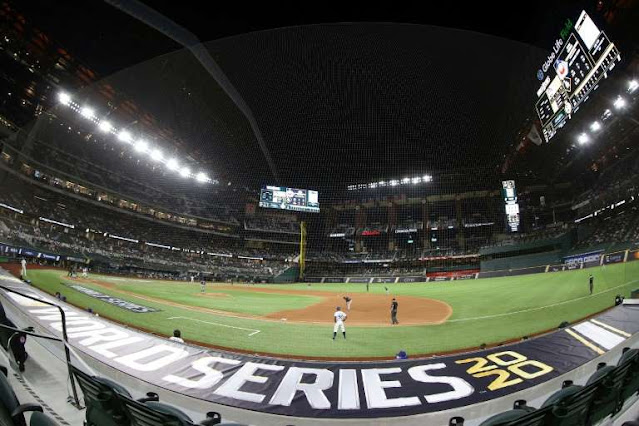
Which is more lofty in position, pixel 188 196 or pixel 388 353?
pixel 188 196

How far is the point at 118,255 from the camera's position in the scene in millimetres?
28938

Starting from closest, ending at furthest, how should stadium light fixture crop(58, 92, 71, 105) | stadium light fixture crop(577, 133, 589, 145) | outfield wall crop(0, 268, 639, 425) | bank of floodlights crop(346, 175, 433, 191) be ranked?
outfield wall crop(0, 268, 639, 425)
stadium light fixture crop(577, 133, 589, 145)
stadium light fixture crop(58, 92, 71, 105)
bank of floodlights crop(346, 175, 433, 191)

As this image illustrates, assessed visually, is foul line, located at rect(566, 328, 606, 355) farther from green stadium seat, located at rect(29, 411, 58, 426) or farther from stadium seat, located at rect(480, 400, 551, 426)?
green stadium seat, located at rect(29, 411, 58, 426)

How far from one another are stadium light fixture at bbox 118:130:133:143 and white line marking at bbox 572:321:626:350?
32.6 meters

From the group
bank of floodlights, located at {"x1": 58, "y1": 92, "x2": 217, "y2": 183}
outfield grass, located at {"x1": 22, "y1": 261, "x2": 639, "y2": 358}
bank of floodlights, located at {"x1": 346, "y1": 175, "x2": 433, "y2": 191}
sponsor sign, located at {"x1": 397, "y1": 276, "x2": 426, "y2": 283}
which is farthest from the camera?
sponsor sign, located at {"x1": 397, "y1": 276, "x2": 426, "y2": 283}

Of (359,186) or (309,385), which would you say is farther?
(359,186)

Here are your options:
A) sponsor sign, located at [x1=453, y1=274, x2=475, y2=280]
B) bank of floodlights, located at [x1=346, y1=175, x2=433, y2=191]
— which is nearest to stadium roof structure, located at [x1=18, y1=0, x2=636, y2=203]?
bank of floodlights, located at [x1=346, y1=175, x2=433, y2=191]

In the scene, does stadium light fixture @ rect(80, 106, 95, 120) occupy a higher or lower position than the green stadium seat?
higher

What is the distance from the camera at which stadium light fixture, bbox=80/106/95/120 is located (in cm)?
2606

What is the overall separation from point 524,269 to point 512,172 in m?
13.2

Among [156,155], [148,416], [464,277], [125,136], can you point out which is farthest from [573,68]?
[125,136]

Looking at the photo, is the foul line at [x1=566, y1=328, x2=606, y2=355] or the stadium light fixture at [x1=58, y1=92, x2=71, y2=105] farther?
the stadium light fixture at [x1=58, y1=92, x2=71, y2=105]

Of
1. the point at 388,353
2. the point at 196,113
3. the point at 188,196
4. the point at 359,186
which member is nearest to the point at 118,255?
the point at 188,196

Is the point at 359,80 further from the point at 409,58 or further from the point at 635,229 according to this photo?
the point at 635,229
